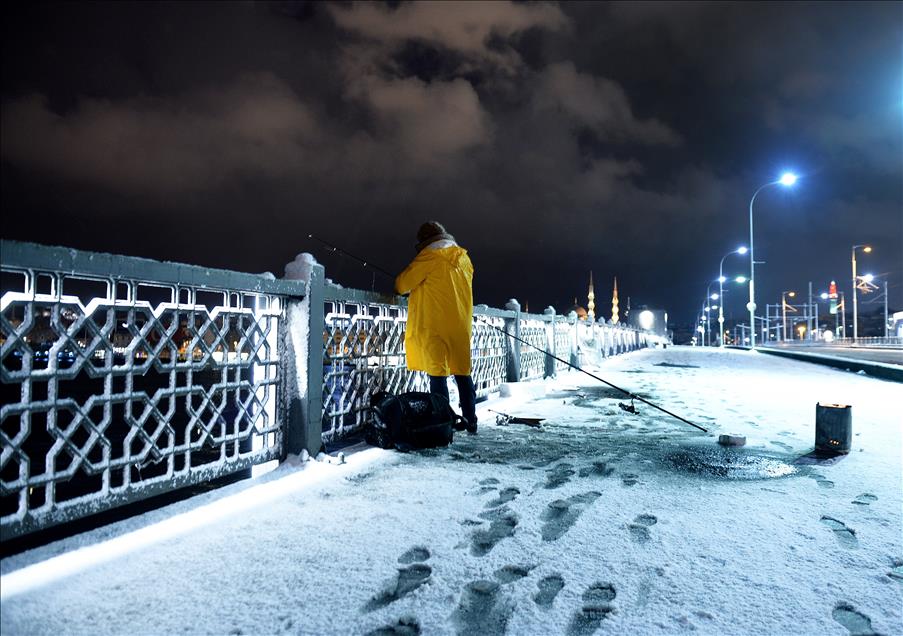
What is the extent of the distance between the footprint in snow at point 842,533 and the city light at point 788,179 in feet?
82.4

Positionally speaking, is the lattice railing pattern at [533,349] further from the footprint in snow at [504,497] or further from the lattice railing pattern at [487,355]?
the footprint in snow at [504,497]

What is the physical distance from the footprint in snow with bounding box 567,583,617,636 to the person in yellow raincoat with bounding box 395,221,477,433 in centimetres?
270

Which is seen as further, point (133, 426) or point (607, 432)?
point (607, 432)

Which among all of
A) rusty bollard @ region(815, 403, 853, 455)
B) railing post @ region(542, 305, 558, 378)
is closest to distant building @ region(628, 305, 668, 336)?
railing post @ region(542, 305, 558, 378)

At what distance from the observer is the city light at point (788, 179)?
23.0m

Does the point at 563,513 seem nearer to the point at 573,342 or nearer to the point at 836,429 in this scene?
the point at 836,429

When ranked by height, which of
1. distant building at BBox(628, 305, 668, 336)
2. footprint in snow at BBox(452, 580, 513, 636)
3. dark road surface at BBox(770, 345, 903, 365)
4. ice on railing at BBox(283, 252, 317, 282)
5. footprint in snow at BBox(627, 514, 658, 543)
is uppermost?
distant building at BBox(628, 305, 668, 336)

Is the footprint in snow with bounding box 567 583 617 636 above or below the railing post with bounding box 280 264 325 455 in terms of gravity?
below

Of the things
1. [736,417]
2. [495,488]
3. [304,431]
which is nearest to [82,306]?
[304,431]

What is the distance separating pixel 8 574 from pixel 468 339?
3.52m

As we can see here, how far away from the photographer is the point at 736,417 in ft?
19.7

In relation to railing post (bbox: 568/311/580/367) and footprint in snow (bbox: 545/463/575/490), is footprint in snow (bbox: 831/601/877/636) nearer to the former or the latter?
footprint in snow (bbox: 545/463/575/490)

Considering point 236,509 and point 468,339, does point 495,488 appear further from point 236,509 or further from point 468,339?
point 468,339

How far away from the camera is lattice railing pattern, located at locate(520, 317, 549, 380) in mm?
9758
